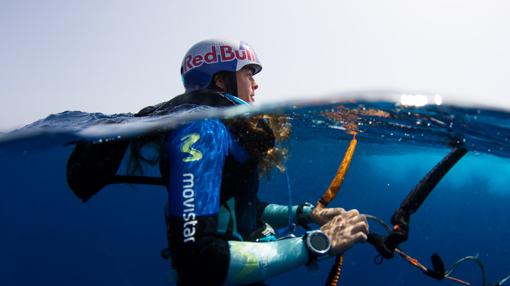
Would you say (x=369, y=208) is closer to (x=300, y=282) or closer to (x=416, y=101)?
(x=300, y=282)

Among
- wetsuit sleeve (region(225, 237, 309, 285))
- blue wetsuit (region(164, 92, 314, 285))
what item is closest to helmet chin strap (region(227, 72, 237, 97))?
blue wetsuit (region(164, 92, 314, 285))

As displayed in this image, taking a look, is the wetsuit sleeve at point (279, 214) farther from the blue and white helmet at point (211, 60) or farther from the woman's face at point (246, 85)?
the blue and white helmet at point (211, 60)

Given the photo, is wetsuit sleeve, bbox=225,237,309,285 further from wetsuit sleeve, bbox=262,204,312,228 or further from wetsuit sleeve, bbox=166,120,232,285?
wetsuit sleeve, bbox=262,204,312,228

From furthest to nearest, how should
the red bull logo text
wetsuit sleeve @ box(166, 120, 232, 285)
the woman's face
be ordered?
the red bull logo text
the woman's face
wetsuit sleeve @ box(166, 120, 232, 285)

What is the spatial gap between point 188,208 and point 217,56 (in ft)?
8.59

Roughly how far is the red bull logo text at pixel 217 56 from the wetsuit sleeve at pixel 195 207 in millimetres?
1966

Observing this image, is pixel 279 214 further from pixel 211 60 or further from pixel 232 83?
pixel 211 60

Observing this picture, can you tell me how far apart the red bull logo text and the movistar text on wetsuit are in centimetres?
237

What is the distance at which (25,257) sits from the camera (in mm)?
37406

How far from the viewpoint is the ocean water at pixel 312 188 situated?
7773 millimetres

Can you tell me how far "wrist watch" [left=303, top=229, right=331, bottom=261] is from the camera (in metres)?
2.91

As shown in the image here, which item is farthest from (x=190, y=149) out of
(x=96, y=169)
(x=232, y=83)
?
(x=232, y=83)

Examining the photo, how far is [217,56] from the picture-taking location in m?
4.67

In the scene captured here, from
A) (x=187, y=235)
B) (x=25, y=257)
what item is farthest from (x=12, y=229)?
(x=187, y=235)
